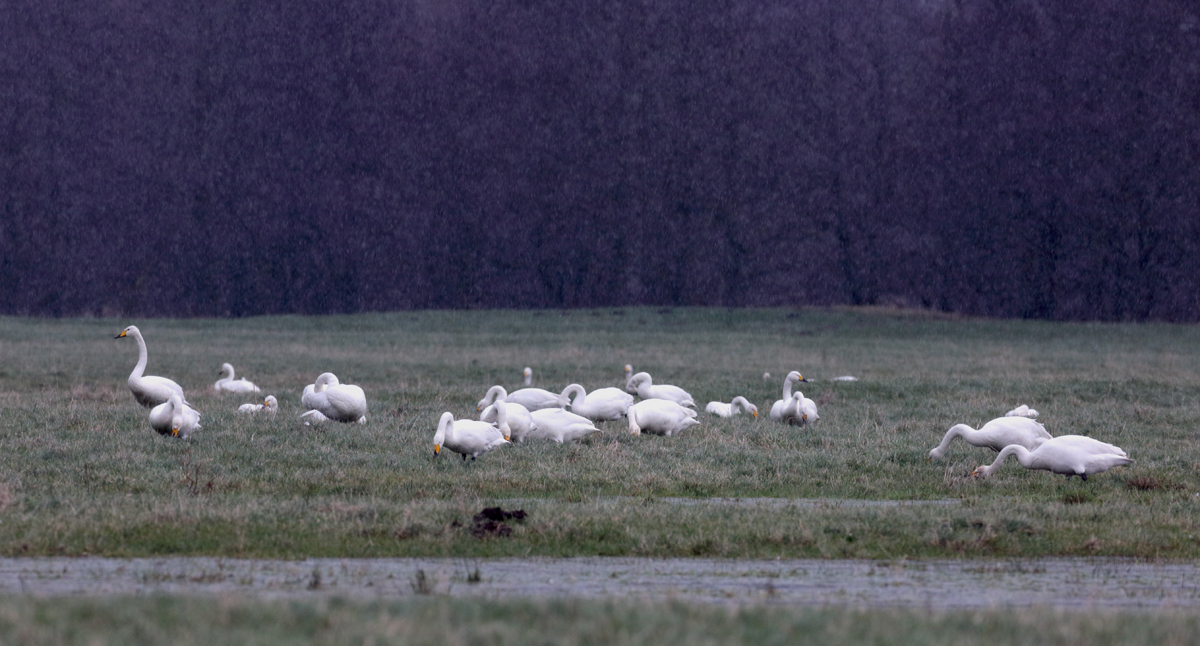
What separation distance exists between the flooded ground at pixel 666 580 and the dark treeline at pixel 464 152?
46954 mm

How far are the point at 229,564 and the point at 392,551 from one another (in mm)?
1162

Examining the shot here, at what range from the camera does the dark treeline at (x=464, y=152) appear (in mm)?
55219

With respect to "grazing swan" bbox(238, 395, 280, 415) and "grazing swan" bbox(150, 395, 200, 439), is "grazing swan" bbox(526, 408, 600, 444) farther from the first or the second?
"grazing swan" bbox(238, 395, 280, 415)

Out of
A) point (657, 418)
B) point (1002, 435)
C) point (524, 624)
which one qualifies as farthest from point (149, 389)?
point (524, 624)

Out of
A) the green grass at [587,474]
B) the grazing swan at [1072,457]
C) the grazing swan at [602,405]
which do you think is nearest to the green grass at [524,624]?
the green grass at [587,474]

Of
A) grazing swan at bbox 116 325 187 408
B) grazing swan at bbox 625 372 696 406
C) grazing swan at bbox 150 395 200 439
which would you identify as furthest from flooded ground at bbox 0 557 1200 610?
grazing swan at bbox 625 372 696 406

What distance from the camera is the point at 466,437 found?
1303cm

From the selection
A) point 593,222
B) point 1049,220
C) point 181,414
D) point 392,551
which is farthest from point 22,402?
point 1049,220

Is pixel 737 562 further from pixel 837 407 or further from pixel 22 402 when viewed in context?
pixel 22 402

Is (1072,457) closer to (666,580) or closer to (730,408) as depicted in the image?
(666,580)

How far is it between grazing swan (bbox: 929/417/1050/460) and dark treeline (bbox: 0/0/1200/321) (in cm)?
4131

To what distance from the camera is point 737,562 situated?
868 cm

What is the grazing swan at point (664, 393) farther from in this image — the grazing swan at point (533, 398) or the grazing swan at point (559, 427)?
the grazing swan at point (559, 427)

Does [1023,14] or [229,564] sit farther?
[1023,14]
